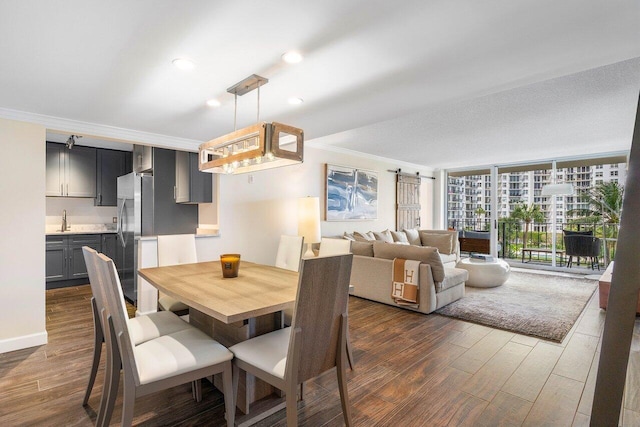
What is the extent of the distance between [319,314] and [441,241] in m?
5.70

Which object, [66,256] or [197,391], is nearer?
[197,391]

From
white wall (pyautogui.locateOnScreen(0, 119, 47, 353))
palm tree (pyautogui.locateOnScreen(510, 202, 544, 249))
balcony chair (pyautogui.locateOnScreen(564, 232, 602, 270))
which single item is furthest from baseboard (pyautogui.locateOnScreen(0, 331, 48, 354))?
palm tree (pyautogui.locateOnScreen(510, 202, 544, 249))

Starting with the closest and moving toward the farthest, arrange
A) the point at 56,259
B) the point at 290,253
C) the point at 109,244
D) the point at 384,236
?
1. the point at 290,253
2. the point at 56,259
3. the point at 109,244
4. the point at 384,236

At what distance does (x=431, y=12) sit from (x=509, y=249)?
7.31m

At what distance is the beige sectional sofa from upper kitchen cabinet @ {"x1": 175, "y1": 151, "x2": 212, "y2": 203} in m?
2.21

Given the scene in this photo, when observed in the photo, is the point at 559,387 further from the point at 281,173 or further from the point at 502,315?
the point at 281,173

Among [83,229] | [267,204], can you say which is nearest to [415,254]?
[267,204]

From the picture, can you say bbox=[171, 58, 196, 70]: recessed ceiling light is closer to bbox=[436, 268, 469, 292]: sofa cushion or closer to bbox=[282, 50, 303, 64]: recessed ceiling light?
bbox=[282, 50, 303, 64]: recessed ceiling light

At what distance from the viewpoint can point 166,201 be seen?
447cm

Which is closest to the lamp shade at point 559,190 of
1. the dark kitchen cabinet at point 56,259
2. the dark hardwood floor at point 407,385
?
the dark hardwood floor at point 407,385

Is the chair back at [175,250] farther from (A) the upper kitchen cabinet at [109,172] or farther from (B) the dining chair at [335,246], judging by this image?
(A) the upper kitchen cabinet at [109,172]

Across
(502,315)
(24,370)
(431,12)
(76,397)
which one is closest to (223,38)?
(431,12)

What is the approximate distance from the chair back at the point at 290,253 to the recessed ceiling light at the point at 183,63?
69.5 inches

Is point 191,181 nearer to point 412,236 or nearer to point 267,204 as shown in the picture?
point 267,204
